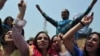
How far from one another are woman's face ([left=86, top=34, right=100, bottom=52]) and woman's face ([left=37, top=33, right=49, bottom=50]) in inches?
29.2

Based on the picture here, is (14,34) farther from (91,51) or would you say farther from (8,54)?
(91,51)

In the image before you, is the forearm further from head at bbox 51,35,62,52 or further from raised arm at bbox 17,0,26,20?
head at bbox 51,35,62,52

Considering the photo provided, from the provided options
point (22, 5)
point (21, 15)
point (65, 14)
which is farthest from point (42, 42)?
point (65, 14)

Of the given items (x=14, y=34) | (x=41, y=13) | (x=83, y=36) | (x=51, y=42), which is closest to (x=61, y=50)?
(x=51, y=42)

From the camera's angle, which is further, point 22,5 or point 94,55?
point 94,55

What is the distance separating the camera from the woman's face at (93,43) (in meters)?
5.81

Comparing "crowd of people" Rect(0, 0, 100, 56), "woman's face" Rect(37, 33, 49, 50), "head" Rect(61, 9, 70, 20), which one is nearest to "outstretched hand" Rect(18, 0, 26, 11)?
"crowd of people" Rect(0, 0, 100, 56)

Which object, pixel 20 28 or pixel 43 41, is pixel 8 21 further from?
pixel 20 28

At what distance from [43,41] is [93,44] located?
2.92 ft

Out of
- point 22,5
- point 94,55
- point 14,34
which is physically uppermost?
point 22,5

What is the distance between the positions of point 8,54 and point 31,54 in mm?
555

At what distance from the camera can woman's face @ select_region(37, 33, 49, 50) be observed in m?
5.95

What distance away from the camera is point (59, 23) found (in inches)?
341

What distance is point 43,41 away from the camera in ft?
19.5
